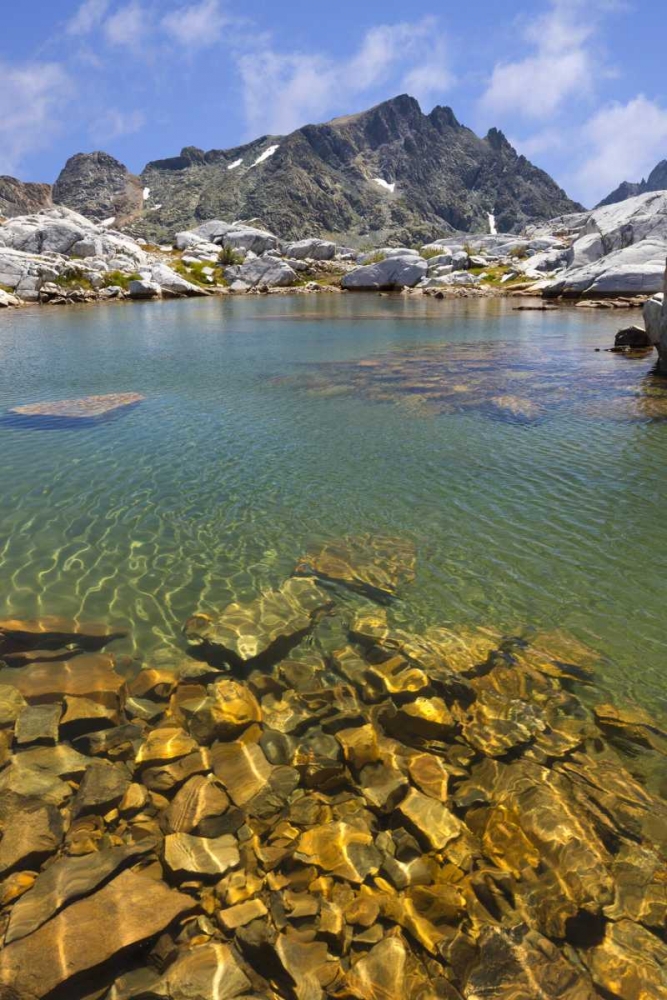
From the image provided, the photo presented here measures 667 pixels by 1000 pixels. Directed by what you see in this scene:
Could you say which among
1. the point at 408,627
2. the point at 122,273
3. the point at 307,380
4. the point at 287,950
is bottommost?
the point at 287,950

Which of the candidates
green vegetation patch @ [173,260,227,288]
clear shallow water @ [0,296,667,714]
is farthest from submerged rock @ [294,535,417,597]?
green vegetation patch @ [173,260,227,288]

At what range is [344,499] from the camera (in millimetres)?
14859

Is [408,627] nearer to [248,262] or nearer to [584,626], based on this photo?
[584,626]

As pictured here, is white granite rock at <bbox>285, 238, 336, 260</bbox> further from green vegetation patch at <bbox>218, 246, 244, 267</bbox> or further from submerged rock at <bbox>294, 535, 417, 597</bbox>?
submerged rock at <bbox>294, 535, 417, 597</bbox>

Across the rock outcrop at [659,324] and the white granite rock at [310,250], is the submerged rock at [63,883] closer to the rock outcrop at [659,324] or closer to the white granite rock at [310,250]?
the rock outcrop at [659,324]

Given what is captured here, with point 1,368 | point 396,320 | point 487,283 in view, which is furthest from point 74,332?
point 487,283

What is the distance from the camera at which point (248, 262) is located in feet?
442

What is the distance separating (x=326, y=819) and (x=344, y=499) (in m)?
9.51

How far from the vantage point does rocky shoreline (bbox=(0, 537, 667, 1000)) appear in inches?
186

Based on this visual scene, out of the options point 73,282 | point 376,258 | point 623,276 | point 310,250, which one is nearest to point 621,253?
point 623,276

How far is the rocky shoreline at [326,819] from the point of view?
4.73 metres

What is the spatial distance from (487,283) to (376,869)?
458 ft

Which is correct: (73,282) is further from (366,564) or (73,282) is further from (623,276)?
→ (366,564)

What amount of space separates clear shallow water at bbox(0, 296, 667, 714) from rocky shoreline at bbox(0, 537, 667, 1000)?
1.12 meters
